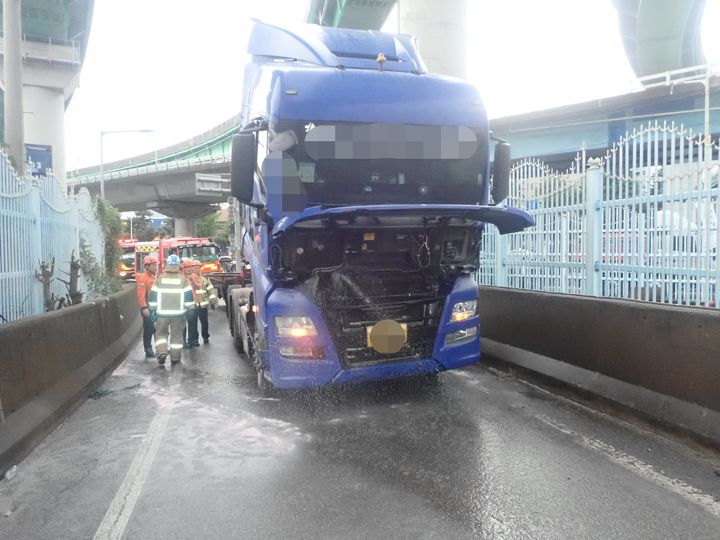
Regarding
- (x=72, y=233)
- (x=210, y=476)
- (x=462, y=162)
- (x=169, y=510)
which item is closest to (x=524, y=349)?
(x=462, y=162)

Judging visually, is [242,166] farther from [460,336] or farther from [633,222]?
[633,222]

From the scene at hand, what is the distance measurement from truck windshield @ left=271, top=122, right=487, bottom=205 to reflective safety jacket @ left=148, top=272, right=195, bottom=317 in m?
4.05

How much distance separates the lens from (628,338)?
5613 mm

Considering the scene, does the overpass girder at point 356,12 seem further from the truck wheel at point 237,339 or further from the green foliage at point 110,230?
the truck wheel at point 237,339

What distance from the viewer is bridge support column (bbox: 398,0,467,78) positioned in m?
13.6

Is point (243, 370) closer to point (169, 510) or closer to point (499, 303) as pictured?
point (499, 303)

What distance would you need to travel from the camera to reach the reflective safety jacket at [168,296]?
28.9ft

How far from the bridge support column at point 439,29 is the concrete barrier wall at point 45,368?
9.36 meters

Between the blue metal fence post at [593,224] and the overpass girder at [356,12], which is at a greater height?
the overpass girder at [356,12]

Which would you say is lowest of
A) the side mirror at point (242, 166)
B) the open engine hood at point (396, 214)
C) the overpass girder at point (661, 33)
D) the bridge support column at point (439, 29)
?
the open engine hood at point (396, 214)

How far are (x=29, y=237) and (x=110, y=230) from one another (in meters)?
7.60

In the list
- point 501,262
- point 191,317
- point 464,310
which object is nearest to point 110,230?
point 191,317

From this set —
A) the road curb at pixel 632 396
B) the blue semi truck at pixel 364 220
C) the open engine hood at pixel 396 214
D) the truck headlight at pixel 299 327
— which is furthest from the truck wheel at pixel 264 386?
the road curb at pixel 632 396

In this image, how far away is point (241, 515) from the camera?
11.9ft
